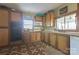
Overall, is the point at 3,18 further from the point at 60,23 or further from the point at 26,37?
the point at 60,23

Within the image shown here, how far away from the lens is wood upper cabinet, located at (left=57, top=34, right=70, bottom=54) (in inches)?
43.9

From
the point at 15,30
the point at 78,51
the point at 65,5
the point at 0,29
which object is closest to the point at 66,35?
the point at 78,51

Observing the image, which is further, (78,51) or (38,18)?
(38,18)

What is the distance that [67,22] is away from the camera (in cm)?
115

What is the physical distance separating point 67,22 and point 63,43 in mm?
230

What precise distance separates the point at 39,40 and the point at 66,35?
30cm

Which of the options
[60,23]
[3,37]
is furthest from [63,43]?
[3,37]

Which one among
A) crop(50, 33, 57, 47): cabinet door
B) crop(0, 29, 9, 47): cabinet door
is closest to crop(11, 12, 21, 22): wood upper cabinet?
crop(0, 29, 9, 47): cabinet door

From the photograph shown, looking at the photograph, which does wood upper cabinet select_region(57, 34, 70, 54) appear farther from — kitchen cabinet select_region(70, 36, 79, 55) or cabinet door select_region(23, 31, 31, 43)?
cabinet door select_region(23, 31, 31, 43)

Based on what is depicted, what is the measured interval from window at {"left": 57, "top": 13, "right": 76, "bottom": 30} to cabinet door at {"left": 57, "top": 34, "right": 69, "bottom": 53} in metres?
0.10

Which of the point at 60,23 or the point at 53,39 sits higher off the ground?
the point at 60,23
